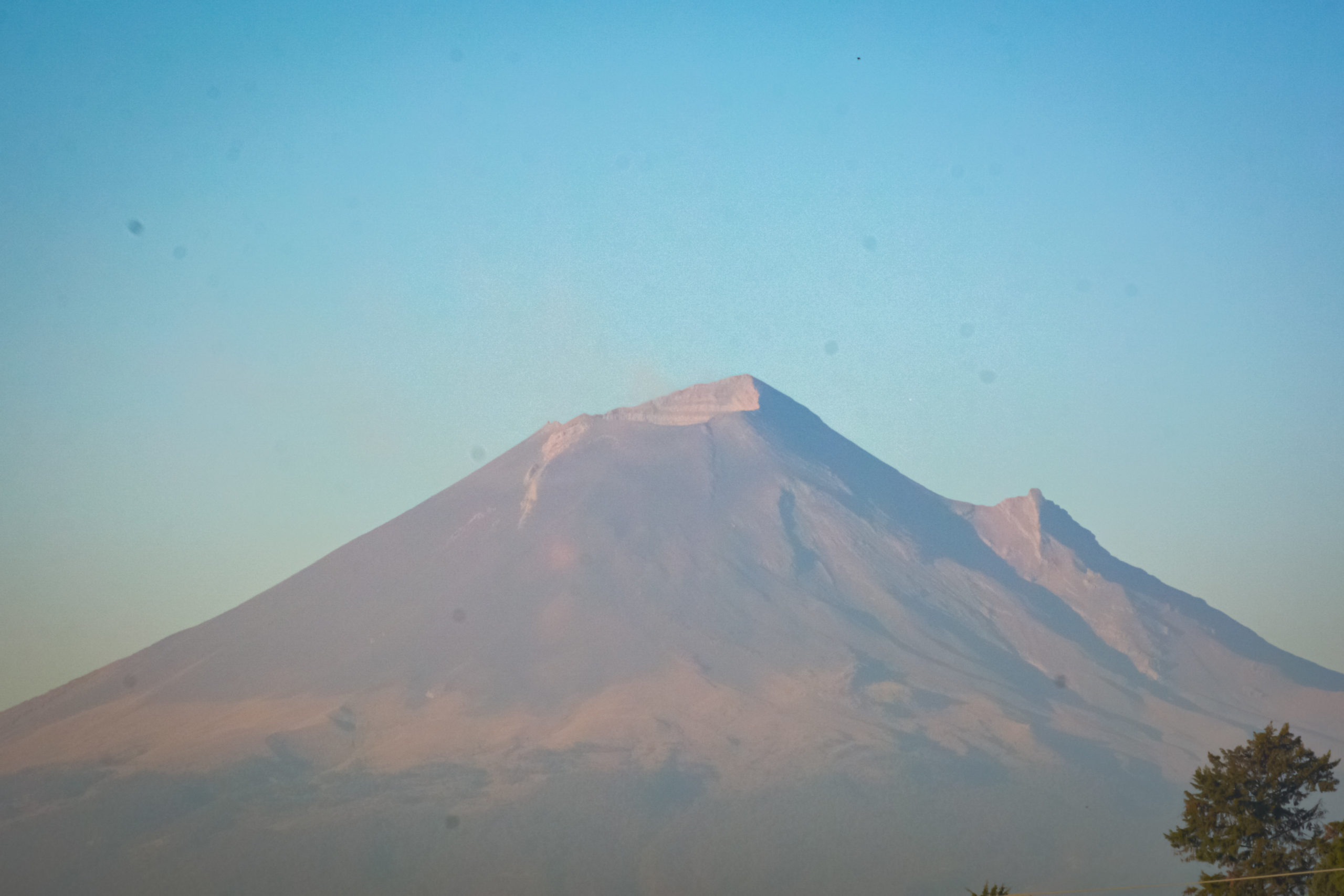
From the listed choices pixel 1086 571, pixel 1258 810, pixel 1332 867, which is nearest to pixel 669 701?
pixel 1086 571

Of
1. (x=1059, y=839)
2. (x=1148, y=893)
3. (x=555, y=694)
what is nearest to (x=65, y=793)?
(x=555, y=694)

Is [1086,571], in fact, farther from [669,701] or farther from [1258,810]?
[1258,810]

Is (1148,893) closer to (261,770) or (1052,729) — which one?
(1052,729)

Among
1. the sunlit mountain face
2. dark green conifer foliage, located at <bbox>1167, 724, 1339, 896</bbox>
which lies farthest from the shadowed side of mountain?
dark green conifer foliage, located at <bbox>1167, 724, 1339, 896</bbox>

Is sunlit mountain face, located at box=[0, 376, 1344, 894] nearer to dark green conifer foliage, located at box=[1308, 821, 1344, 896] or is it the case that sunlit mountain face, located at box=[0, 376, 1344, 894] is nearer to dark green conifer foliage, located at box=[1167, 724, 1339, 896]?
dark green conifer foliage, located at box=[1167, 724, 1339, 896]

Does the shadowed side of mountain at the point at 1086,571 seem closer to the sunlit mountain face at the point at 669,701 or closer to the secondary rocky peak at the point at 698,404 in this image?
the sunlit mountain face at the point at 669,701

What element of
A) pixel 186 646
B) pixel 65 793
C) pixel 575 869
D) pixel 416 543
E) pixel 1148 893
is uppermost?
pixel 416 543
